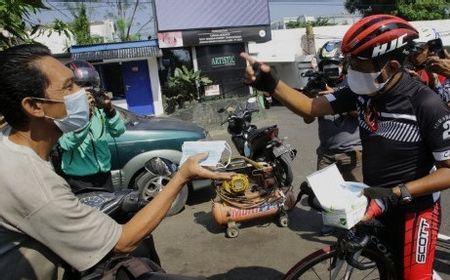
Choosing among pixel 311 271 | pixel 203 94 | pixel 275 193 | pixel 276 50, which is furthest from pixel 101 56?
pixel 311 271

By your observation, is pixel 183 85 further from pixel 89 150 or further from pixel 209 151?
pixel 209 151

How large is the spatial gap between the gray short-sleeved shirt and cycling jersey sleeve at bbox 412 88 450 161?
1.48 meters

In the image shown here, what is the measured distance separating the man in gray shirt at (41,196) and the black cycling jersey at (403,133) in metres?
1.10

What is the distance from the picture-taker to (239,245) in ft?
14.6

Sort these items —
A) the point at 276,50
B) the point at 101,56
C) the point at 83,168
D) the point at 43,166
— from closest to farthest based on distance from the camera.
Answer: the point at 43,166 < the point at 83,168 < the point at 101,56 < the point at 276,50

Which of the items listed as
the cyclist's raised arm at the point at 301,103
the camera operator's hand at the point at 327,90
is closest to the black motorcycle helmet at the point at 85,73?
the cyclist's raised arm at the point at 301,103

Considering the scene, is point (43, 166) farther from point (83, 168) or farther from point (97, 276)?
point (83, 168)

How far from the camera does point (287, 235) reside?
15.0 feet

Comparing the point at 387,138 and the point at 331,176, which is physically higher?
the point at 387,138

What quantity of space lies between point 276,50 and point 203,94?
25.3 ft

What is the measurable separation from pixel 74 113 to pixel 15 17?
1.32 meters

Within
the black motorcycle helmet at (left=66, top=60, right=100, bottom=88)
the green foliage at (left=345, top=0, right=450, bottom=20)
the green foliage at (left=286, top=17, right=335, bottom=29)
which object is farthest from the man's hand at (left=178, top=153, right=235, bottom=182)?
the green foliage at (left=286, top=17, right=335, bottom=29)

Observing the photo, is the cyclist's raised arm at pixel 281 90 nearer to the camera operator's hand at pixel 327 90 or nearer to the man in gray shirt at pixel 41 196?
the man in gray shirt at pixel 41 196

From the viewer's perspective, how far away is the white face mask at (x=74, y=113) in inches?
68.9
